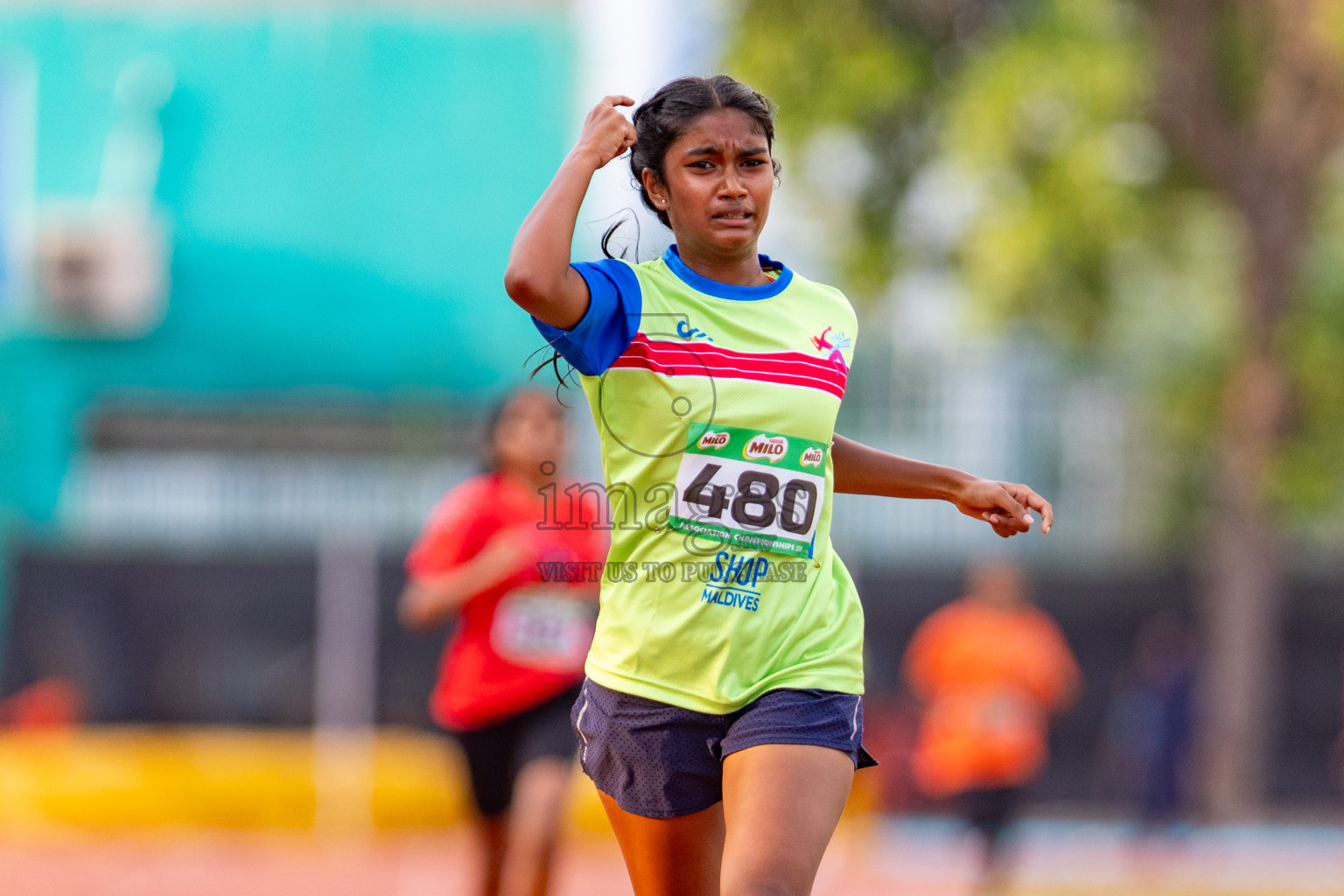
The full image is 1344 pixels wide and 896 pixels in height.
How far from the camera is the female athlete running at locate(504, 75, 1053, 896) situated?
9.84ft

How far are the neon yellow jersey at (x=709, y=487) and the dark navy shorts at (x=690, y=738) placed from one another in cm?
3

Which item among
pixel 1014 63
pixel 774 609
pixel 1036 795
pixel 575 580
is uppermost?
pixel 1014 63

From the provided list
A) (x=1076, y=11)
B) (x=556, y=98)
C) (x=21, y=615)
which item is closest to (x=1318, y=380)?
(x=1076, y=11)

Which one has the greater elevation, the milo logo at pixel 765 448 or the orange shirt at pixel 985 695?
the milo logo at pixel 765 448

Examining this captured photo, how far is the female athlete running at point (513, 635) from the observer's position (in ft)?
18.5

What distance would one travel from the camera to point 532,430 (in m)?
5.94

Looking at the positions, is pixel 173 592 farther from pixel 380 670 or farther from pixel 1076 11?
pixel 1076 11

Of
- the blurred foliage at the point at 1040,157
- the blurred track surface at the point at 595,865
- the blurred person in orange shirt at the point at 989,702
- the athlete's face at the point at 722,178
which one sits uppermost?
the blurred foliage at the point at 1040,157

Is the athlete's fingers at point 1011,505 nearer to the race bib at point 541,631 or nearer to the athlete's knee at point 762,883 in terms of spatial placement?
the athlete's knee at point 762,883

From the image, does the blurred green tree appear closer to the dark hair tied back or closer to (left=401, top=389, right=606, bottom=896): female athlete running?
(left=401, top=389, right=606, bottom=896): female athlete running

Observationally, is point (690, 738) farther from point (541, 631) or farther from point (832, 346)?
point (541, 631)

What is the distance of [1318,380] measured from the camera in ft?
46.4

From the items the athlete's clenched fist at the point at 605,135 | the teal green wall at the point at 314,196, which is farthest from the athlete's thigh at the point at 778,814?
the teal green wall at the point at 314,196

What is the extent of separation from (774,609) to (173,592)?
42.0 ft
